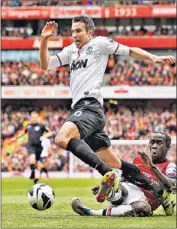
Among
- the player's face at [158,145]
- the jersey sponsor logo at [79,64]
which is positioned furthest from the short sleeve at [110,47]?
the player's face at [158,145]

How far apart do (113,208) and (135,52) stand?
6.30 ft

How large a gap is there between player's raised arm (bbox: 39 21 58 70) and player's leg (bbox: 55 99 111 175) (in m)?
0.68

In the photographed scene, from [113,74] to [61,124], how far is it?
670 cm

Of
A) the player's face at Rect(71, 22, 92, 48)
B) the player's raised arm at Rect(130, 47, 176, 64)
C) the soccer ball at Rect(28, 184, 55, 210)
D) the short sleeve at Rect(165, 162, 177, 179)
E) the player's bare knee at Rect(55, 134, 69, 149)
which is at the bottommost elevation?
the soccer ball at Rect(28, 184, 55, 210)

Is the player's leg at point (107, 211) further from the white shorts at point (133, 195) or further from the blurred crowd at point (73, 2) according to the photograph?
the blurred crowd at point (73, 2)

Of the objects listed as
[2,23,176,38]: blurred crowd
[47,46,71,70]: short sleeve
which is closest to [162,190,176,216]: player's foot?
[47,46,71,70]: short sleeve

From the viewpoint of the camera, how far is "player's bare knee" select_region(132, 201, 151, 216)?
26.9 ft

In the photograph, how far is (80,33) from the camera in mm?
8219

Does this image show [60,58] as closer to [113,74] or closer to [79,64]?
[79,64]

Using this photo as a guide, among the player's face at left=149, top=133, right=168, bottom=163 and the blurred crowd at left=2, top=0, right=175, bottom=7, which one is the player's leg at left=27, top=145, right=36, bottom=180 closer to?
the player's face at left=149, top=133, right=168, bottom=163

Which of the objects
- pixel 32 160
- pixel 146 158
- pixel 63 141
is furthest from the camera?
pixel 32 160

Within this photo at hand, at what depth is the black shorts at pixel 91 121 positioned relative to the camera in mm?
7844

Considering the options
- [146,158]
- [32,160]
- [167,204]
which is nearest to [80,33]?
[146,158]

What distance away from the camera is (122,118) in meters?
32.3
